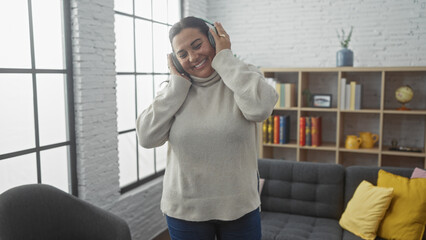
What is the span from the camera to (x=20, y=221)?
1.83m

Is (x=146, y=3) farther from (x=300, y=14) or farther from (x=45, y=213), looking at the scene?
(x=45, y=213)

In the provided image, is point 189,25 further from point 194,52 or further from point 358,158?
point 358,158

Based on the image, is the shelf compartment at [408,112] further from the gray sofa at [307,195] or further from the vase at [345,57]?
the gray sofa at [307,195]

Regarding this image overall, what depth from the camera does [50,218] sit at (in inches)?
78.0

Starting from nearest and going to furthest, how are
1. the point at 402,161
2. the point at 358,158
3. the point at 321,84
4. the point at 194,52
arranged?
1. the point at 194,52
2. the point at 402,161
3. the point at 358,158
4. the point at 321,84

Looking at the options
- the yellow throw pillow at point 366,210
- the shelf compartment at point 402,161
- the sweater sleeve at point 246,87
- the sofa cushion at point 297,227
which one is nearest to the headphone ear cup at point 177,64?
the sweater sleeve at point 246,87

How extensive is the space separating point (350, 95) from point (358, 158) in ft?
2.67

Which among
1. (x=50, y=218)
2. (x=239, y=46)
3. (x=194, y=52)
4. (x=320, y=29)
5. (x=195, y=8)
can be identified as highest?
(x=195, y=8)

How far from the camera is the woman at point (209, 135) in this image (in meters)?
1.26

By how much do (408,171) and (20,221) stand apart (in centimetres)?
258

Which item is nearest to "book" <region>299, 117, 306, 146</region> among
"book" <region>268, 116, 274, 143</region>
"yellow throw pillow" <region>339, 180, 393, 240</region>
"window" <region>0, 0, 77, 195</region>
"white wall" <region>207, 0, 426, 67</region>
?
"book" <region>268, 116, 274, 143</region>

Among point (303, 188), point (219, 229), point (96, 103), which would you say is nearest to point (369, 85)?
point (303, 188)

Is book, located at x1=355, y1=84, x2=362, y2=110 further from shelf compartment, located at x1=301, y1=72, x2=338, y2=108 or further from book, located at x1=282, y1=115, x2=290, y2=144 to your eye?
book, located at x1=282, y1=115, x2=290, y2=144

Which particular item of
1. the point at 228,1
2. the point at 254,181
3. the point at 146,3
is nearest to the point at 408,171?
the point at 254,181
